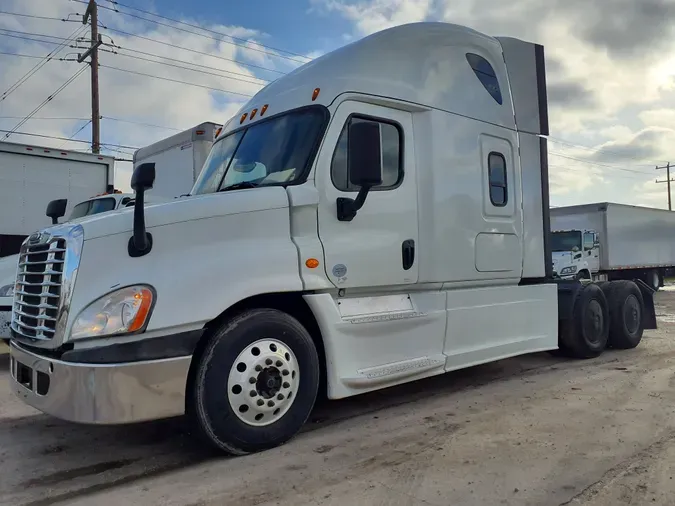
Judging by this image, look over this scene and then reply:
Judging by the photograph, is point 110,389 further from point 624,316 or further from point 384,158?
point 624,316

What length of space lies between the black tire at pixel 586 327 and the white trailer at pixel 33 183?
8594mm

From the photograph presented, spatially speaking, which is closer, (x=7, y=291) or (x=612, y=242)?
(x=7, y=291)

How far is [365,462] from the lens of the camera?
3.97 m

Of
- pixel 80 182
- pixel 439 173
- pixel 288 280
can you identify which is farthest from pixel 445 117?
pixel 80 182

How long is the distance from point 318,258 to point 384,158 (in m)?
1.17

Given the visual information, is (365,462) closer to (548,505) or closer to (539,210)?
(548,505)

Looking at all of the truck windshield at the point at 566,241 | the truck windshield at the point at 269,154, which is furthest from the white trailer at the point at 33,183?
the truck windshield at the point at 566,241

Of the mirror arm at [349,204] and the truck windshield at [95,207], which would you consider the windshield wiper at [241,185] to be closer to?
the mirror arm at [349,204]

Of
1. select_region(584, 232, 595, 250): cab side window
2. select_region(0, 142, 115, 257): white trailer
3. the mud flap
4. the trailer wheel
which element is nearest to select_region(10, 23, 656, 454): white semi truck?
the mud flap

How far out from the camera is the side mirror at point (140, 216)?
376 cm

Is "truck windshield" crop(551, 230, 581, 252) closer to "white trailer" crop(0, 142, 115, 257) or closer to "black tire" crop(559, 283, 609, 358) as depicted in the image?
"black tire" crop(559, 283, 609, 358)

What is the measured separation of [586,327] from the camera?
780 cm

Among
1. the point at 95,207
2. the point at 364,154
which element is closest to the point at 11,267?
the point at 95,207

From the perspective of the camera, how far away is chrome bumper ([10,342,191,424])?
11.8 feet
